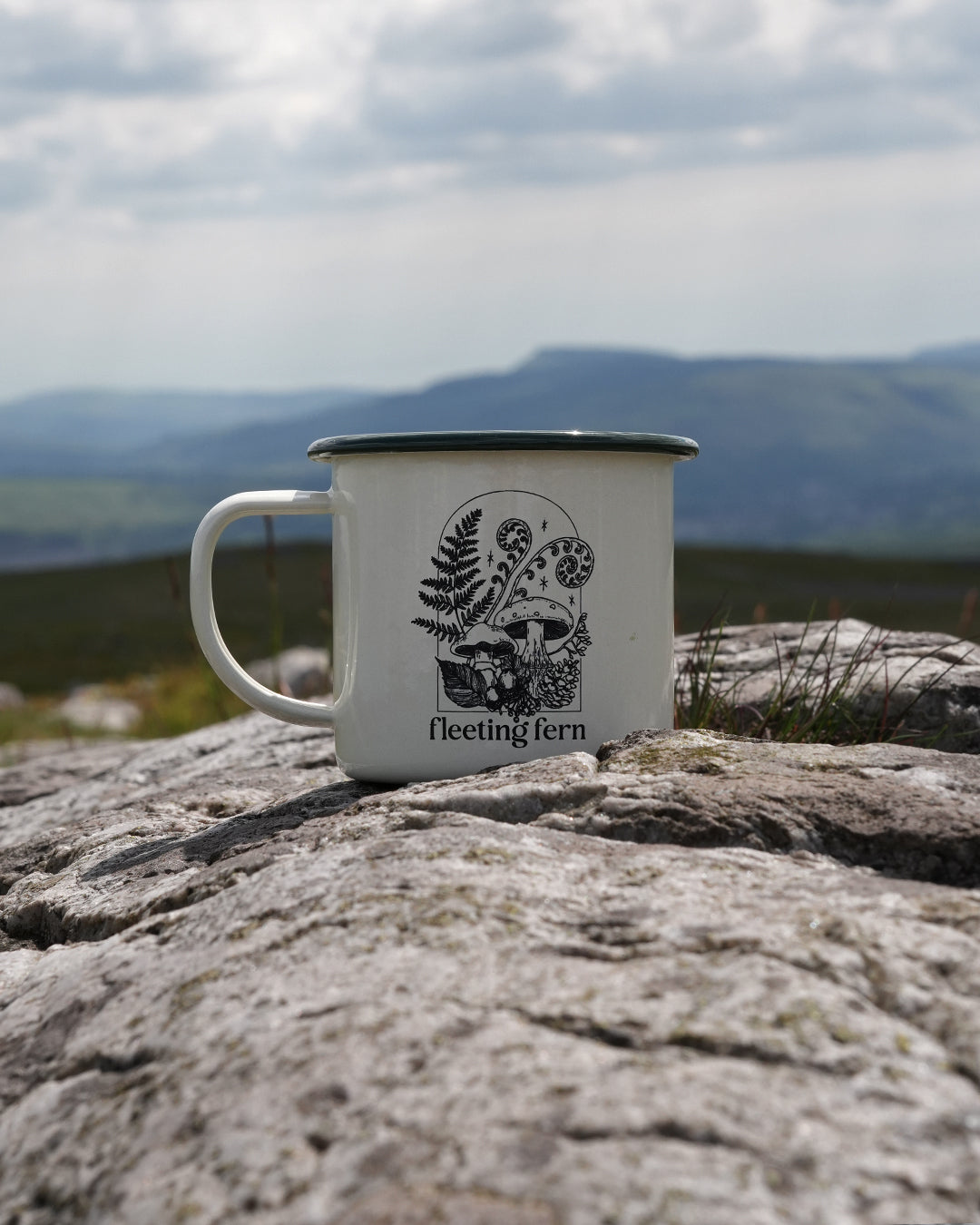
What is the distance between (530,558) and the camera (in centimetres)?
230

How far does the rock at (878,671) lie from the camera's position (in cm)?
322

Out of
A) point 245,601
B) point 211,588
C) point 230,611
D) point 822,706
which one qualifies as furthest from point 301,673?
point 245,601

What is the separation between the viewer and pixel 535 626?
2.33 m

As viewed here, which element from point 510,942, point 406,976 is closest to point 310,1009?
point 406,976

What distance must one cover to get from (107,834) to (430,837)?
109 cm

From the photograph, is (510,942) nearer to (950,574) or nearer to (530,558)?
(530,558)

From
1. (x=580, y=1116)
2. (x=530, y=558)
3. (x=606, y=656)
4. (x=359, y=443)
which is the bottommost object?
(x=580, y=1116)

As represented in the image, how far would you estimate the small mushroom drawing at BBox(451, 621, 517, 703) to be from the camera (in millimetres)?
2322

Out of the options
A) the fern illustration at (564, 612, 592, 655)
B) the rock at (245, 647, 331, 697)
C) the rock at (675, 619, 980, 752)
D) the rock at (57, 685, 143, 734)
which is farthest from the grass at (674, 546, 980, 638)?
the fern illustration at (564, 612, 592, 655)

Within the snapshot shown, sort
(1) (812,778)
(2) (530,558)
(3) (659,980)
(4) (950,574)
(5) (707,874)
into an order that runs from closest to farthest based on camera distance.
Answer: (3) (659,980), (5) (707,874), (1) (812,778), (2) (530,558), (4) (950,574)

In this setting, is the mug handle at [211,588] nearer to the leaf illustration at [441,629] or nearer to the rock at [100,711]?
the leaf illustration at [441,629]

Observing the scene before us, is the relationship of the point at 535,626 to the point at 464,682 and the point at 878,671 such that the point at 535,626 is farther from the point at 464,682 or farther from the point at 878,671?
the point at 878,671

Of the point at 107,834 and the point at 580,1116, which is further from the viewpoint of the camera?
the point at 107,834

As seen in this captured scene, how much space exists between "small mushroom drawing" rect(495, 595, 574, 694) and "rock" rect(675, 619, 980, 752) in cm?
102
